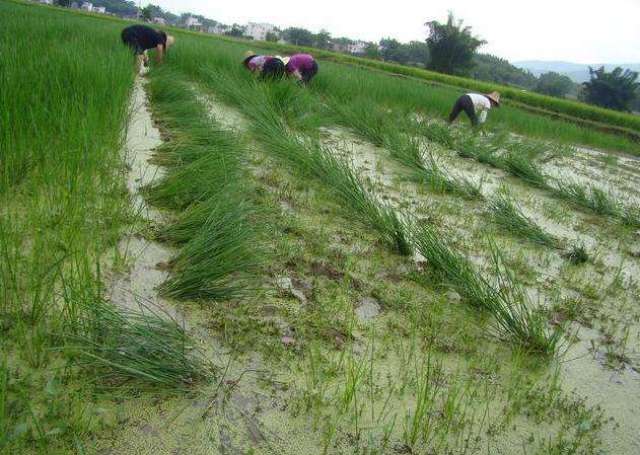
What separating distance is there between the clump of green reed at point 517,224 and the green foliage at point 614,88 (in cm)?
2856

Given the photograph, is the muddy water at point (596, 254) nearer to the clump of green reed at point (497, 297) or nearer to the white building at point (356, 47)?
the clump of green reed at point (497, 297)

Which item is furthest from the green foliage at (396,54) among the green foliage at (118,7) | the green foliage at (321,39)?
the green foliage at (118,7)

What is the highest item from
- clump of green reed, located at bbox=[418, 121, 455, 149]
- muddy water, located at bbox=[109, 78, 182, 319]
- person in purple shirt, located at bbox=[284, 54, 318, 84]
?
person in purple shirt, located at bbox=[284, 54, 318, 84]

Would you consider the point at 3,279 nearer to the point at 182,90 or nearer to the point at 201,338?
the point at 201,338

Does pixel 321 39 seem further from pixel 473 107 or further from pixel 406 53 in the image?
pixel 473 107

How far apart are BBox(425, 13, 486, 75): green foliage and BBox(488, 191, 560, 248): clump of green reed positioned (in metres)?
28.4

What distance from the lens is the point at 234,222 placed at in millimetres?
1716

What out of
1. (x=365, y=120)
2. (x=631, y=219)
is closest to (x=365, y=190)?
(x=631, y=219)

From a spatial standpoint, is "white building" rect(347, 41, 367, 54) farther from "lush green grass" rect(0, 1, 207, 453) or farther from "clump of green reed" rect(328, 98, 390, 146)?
"lush green grass" rect(0, 1, 207, 453)

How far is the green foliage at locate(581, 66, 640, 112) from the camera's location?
25375 millimetres

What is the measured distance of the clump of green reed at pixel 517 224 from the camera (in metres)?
2.44

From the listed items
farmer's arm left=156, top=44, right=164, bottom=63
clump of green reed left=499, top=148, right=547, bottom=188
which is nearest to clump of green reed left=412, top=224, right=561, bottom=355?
clump of green reed left=499, top=148, right=547, bottom=188

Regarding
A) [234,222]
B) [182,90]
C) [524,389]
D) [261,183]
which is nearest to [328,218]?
[261,183]

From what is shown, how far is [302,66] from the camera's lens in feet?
20.5
